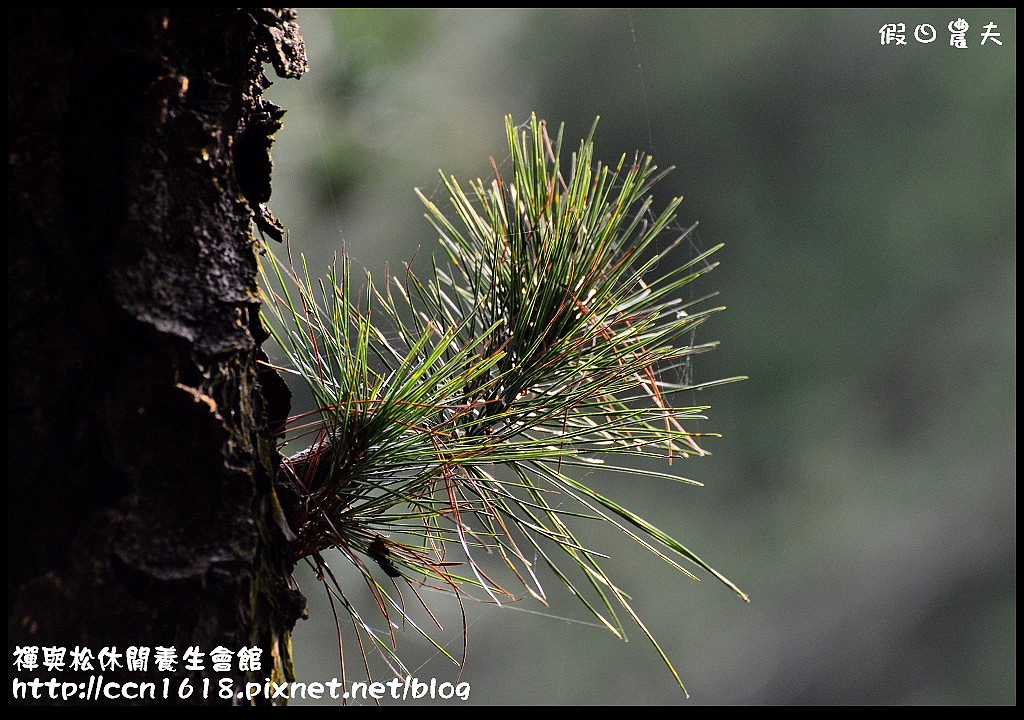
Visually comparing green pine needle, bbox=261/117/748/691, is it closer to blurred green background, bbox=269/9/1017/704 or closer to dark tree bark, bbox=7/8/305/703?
dark tree bark, bbox=7/8/305/703

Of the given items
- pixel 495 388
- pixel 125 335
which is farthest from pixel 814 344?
pixel 125 335

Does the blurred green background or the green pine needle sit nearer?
the green pine needle

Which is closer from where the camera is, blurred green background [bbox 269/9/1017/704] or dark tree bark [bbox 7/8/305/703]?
dark tree bark [bbox 7/8/305/703]

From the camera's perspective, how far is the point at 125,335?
0.23m

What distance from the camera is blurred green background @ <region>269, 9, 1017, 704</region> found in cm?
178

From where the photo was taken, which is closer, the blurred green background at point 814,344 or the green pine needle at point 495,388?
the green pine needle at point 495,388

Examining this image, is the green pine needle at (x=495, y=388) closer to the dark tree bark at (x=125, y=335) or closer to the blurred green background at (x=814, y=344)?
the dark tree bark at (x=125, y=335)

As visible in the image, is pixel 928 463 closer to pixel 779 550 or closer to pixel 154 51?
pixel 779 550

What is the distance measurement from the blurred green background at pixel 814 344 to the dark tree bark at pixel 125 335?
4.86 ft

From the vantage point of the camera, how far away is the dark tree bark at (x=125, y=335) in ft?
0.72

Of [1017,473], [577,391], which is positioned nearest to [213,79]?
[577,391]

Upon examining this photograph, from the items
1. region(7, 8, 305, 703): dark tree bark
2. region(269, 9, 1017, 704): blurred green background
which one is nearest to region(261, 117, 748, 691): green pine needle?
region(7, 8, 305, 703): dark tree bark

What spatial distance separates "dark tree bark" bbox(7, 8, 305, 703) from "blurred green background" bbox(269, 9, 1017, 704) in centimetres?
148

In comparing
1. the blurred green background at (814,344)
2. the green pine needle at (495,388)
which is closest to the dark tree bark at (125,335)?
the green pine needle at (495,388)
